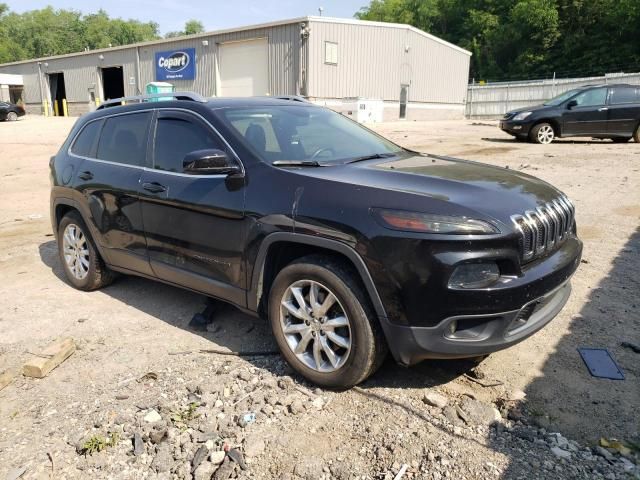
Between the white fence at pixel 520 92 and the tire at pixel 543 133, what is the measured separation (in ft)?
55.0

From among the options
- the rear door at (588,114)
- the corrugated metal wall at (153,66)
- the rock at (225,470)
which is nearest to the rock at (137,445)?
the rock at (225,470)

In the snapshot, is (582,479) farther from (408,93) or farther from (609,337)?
(408,93)

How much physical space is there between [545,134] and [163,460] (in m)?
15.1

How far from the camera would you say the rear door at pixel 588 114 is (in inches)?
576

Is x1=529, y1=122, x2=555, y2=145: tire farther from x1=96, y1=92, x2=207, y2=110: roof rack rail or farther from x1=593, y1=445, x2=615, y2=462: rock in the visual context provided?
x1=593, y1=445, x2=615, y2=462: rock

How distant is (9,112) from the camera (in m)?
34.1

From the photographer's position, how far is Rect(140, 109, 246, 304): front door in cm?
355

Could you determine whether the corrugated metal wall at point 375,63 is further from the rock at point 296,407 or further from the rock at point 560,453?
the rock at point 560,453

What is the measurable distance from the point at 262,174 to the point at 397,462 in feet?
6.13

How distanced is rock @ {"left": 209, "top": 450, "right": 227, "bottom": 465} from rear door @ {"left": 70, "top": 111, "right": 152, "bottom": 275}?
197 cm

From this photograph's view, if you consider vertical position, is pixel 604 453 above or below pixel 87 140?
below

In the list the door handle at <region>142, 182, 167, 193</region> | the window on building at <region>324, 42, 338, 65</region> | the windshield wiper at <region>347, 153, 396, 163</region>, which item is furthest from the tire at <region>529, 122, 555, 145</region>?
the window on building at <region>324, 42, 338, 65</region>

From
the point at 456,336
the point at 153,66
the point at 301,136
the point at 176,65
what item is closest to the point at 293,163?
the point at 301,136

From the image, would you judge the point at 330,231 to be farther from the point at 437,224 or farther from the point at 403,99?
the point at 403,99
